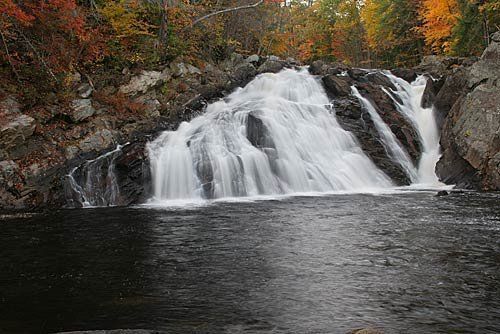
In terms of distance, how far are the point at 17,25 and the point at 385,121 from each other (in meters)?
15.7

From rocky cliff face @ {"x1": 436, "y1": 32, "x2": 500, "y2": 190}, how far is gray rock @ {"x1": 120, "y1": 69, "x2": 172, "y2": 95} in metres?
13.2

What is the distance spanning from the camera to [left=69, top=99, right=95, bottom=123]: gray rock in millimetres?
17256

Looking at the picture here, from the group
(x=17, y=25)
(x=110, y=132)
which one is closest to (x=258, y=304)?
(x=110, y=132)

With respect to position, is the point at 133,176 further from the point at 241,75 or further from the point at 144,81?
the point at 241,75

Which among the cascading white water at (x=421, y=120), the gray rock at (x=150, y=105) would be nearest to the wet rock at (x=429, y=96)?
the cascading white water at (x=421, y=120)

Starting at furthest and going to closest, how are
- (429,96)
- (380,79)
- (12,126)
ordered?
(380,79) → (429,96) → (12,126)

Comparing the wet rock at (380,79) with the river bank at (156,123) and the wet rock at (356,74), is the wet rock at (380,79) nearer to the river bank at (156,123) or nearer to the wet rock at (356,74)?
the river bank at (156,123)

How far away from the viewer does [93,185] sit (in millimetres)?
15188

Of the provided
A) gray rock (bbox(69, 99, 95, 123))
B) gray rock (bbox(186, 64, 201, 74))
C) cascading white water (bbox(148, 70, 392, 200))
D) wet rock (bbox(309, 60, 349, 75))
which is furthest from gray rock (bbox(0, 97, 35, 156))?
wet rock (bbox(309, 60, 349, 75))

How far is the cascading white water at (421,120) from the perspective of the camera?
19.2 meters

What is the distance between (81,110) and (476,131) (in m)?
15.1

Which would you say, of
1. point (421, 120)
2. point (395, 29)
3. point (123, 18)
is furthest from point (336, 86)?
point (395, 29)

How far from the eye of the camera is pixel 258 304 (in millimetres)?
5895

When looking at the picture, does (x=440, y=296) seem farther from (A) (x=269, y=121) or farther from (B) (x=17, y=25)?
(B) (x=17, y=25)
